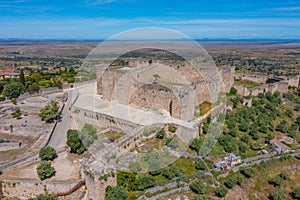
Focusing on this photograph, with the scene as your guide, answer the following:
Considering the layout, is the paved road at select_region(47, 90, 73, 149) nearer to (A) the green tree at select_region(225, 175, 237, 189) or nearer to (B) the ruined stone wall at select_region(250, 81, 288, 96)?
(A) the green tree at select_region(225, 175, 237, 189)

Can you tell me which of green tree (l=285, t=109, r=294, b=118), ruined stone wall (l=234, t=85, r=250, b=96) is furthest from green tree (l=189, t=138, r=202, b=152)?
ruined stone wall (l=234, t=85, r=250, b=96)

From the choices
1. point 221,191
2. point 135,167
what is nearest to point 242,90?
point 221,191

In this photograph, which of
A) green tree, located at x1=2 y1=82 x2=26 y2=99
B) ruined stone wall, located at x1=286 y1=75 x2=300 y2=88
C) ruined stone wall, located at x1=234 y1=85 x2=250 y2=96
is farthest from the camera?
ruined stone wall, located at x1=286 y1=75 x2=300 y2=88

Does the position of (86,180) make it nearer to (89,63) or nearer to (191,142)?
(191,142)

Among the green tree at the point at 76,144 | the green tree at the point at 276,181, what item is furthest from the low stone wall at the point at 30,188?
the green tree at the point at 276,181

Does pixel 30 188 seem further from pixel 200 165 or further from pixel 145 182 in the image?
pixel 200 165

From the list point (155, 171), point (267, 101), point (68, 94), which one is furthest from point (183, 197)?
point (68, 94)

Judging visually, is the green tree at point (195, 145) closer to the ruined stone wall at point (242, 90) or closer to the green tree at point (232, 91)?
the green tree at point (232, 91)
